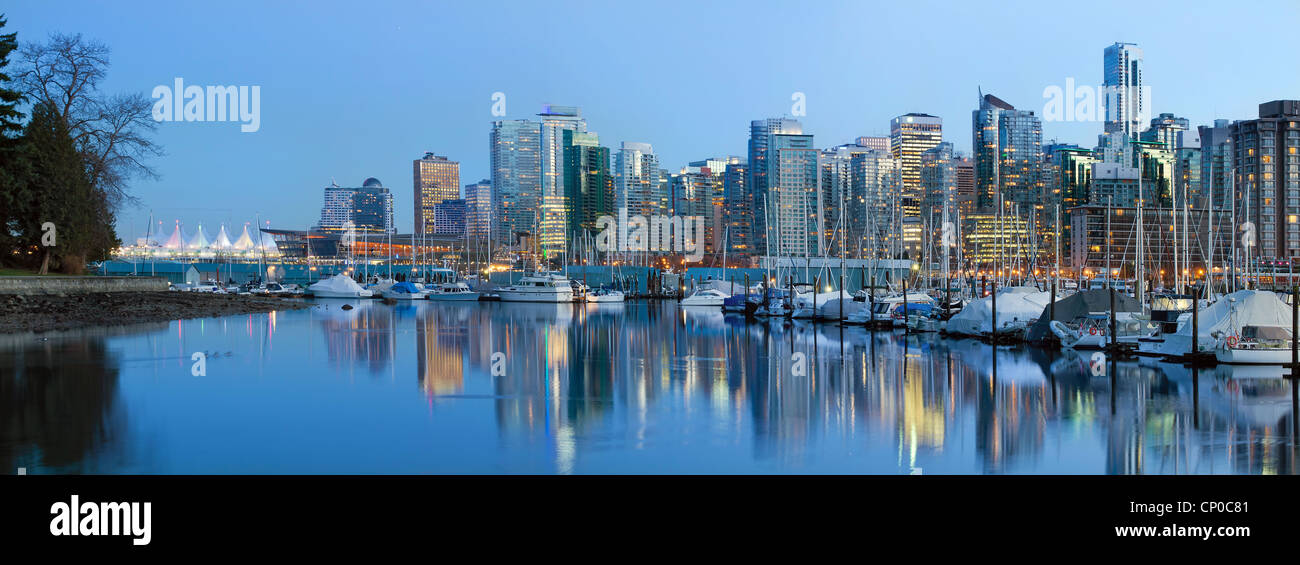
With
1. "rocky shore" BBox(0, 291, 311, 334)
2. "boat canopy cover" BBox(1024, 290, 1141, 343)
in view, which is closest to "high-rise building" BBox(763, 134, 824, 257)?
"rocky shore" BBox(0, 291, 311, 334)

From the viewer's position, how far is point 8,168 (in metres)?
44.5

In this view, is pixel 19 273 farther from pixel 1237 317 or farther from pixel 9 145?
pixel 1237 317

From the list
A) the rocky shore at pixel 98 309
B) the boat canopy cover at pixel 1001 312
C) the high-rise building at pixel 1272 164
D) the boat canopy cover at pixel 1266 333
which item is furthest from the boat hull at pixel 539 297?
the high-rise building at pixel 1272 164

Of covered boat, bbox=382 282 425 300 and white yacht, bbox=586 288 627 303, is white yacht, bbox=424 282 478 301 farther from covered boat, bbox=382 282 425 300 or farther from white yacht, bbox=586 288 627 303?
white yacht, bbox=586 288 627 303

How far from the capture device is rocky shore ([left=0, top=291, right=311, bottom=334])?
3962 centimetres

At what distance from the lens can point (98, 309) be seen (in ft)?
153

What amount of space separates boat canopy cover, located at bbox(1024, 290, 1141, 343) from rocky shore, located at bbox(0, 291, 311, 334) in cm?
3754

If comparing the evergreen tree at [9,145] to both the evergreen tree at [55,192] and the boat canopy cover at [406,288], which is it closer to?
the evergreen tree at [55,192]

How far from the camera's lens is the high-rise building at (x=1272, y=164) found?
130250mm

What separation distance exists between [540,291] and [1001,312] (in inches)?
2084

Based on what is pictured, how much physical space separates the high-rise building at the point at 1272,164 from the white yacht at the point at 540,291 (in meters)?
93.2

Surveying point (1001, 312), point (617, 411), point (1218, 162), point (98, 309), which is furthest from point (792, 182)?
point (617, 411)
